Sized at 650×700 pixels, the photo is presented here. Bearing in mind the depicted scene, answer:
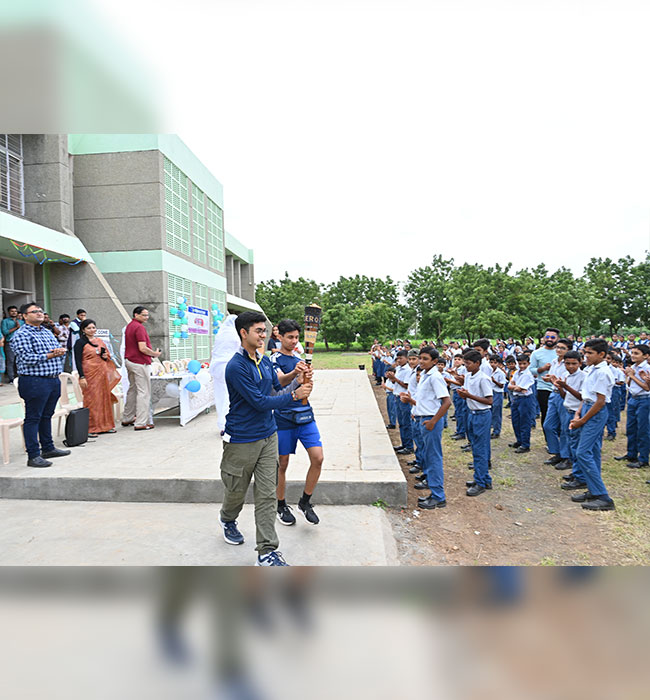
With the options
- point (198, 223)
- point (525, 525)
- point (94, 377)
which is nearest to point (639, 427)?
point (525, 525)

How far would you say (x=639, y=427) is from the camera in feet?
22.5

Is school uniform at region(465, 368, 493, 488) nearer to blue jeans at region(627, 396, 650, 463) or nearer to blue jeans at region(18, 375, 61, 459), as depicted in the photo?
blue jeans at region(627, 396, 650, 463)

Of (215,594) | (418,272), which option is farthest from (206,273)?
(418,272)

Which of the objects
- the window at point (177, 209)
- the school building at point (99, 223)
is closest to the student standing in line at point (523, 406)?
the school building at point (99, 223)

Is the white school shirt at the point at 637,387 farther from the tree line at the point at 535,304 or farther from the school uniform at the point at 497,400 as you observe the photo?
the tree line at the point at 535,304

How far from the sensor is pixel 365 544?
3.70 metres

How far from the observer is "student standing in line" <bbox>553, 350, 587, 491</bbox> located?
568 centimetres

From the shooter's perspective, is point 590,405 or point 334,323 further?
point 334,323

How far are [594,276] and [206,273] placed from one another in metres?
34.1

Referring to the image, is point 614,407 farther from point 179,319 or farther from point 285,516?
point 179,319

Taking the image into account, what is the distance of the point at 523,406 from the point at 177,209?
1233cm

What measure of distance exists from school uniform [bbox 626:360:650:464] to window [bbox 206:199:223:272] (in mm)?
15692

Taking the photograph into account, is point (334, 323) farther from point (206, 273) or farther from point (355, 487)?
point (355, 487)

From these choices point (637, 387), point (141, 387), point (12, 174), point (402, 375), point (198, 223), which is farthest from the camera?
point (198, 223)
